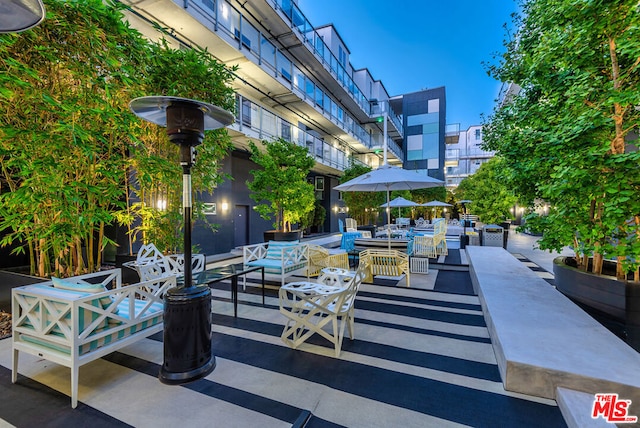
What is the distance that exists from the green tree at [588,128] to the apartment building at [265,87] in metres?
5.34

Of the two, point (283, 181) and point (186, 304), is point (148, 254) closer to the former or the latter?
point (186, 304)

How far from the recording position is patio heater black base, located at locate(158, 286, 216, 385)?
236 cm

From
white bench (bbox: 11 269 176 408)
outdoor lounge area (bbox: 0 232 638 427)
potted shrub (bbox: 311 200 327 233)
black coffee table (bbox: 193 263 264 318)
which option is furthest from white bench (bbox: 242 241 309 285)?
potted shrub (bbox: 311 200 327 233)

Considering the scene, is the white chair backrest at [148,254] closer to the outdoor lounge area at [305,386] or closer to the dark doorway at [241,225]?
the outdoor lounge area at [305,386]

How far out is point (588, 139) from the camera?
3270mm

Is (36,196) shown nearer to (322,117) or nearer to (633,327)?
(633,327)

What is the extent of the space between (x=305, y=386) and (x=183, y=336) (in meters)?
1.17

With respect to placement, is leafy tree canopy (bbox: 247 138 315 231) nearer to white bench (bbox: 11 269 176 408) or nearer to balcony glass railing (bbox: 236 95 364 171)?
balcony glass railing (bbox: 236 95 364 171)

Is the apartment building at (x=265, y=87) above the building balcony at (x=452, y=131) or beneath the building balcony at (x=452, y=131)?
beneath

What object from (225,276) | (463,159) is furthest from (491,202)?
(463,159)

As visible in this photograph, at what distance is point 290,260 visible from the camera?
17.4 ft

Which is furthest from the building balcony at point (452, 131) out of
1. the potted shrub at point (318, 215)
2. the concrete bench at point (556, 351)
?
the concrete bench at point (556, 351)

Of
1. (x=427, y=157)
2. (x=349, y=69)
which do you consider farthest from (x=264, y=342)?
(x=427, y=157)

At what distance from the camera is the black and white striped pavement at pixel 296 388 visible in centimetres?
197
